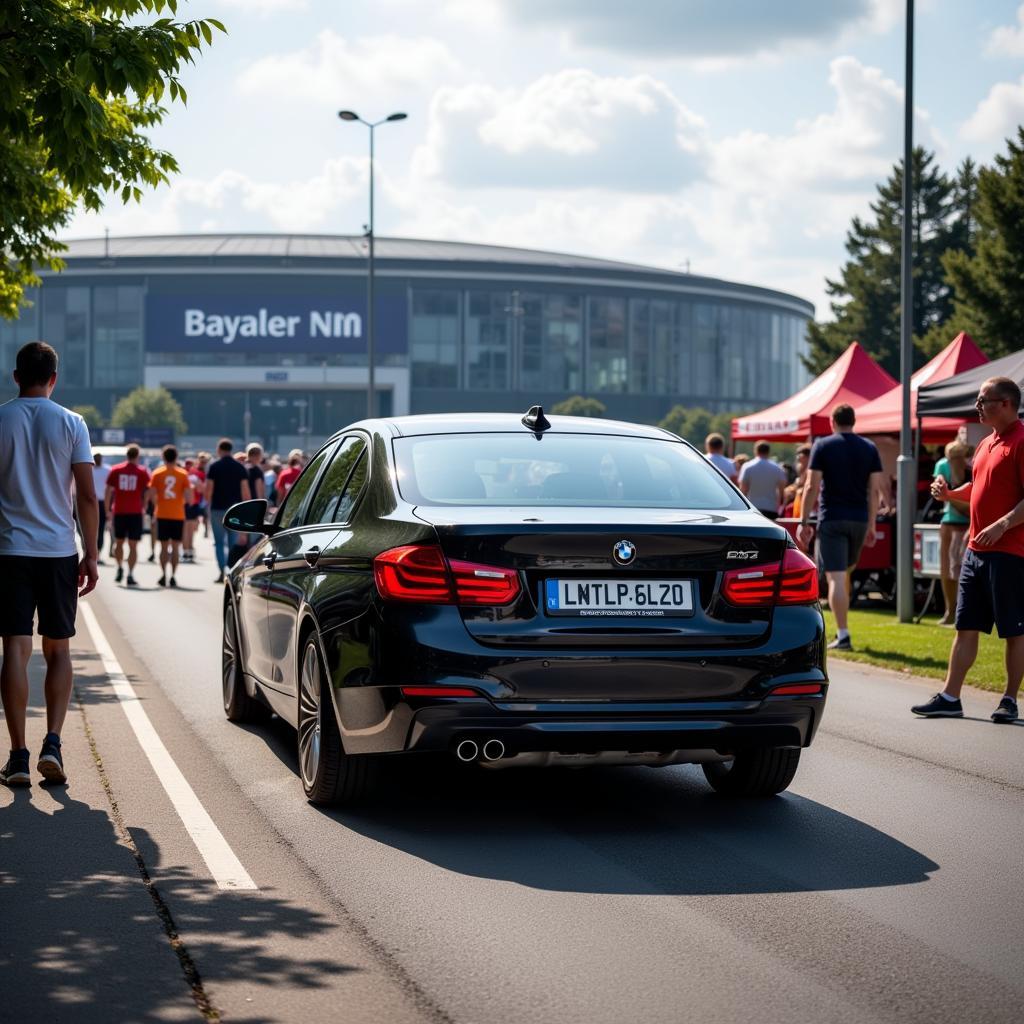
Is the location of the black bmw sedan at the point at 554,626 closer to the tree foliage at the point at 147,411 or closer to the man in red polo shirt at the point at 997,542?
the man in red polo shirt at the point at 997,542

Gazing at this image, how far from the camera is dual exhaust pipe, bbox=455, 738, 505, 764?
595 centimetres

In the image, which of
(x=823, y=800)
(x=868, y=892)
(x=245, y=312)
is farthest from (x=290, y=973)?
(x=245, y=312)

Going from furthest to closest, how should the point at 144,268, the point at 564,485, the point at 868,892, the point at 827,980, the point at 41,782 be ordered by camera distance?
→ the point at 144,268 < the point at 41,782 < the point at 564,485 < the point at 868,892 < the point at 827,980

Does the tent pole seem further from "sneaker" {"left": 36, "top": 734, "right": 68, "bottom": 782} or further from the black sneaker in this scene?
"sneaker" {"left": 36, "top": 734, "right": 68, "bottom": 782}

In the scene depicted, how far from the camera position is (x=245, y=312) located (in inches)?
4862

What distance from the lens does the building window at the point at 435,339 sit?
125m

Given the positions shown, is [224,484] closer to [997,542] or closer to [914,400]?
[914,400]

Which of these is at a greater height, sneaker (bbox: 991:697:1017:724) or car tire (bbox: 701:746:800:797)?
car tire (bbox: 701:746:800:797)

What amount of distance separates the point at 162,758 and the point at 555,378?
121481 millimetres

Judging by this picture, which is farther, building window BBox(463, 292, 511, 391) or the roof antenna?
building window BBox(463, 292, 511, 391)

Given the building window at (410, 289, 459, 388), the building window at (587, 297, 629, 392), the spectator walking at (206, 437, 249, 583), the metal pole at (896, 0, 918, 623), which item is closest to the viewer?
the metal pole at (896, 0, 918, 623)

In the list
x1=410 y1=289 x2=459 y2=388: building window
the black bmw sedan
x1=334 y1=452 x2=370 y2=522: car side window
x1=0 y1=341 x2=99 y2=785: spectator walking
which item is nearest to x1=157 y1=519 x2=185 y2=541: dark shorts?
x1=0 y1=341 x2=99 y2=785: spectator walking

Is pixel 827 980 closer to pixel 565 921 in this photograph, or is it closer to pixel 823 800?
pixel 565 921

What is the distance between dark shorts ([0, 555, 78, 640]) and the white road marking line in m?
0.80
